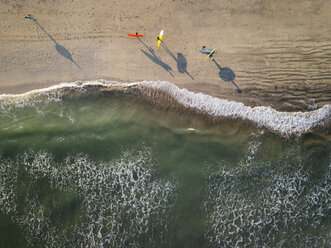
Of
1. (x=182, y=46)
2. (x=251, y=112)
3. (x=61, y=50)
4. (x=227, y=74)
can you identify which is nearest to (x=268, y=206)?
(x=251, y=112)

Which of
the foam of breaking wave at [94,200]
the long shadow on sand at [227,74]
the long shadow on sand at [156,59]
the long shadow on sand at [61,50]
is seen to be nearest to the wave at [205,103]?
the long shadow on sand at [156,59]

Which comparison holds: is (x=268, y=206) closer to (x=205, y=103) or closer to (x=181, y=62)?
(x=205, y=103)

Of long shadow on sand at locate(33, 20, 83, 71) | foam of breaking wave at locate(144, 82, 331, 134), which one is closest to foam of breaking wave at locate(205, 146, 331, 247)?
foam of breaking wave at locate(144, 82, 331, 134)

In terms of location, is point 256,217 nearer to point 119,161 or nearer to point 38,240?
point 119,161

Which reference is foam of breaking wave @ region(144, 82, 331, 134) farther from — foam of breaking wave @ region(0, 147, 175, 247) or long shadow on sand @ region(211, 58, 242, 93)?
foam of breaking wave @ region(0, 147, 175, 247)

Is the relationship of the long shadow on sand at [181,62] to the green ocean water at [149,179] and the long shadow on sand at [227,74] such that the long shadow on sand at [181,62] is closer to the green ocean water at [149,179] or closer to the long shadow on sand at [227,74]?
the long shadow on sand at [227,74]

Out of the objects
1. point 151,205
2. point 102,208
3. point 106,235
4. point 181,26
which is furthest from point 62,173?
point 181,26

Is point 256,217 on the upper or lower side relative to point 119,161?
lower
